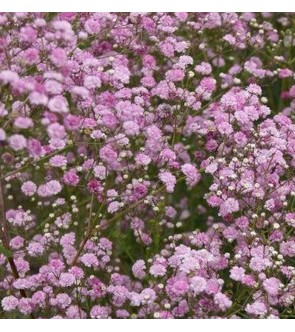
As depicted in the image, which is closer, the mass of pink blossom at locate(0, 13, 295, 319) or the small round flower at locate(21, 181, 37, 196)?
the mass of pink blossom at locate(0, 13, 295, 319)

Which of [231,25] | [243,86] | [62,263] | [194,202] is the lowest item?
Answer: [194,202]

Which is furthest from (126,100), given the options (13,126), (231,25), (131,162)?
(231,25)

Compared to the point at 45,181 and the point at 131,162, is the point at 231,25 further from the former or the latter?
the point at 45,181

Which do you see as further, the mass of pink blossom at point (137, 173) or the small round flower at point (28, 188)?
the small round flower at point (28, 188)
